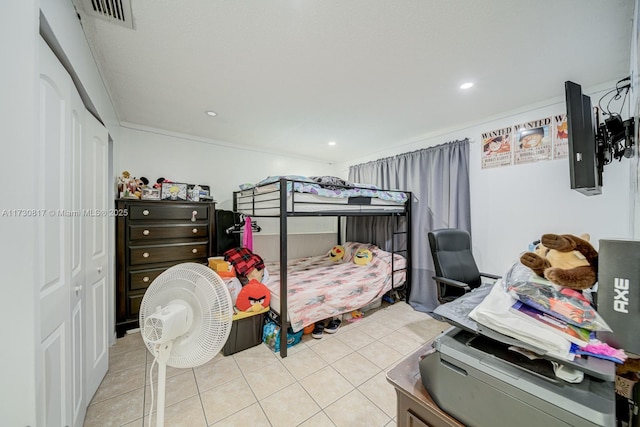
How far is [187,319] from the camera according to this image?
86 centimetres

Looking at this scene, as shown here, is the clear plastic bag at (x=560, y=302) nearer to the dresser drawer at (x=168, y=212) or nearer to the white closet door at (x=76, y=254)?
the white closet door at (x=76, y=254)

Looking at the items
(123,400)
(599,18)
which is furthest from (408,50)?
(123,400)

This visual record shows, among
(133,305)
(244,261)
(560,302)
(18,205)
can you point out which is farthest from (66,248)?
(560,302)

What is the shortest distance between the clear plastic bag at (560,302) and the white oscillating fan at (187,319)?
96cm

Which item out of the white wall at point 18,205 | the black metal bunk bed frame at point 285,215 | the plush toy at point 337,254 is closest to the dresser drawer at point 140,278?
the black metal bunk bed frame at point 285,215

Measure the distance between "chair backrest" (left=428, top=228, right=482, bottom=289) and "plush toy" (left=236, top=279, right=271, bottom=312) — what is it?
171cm

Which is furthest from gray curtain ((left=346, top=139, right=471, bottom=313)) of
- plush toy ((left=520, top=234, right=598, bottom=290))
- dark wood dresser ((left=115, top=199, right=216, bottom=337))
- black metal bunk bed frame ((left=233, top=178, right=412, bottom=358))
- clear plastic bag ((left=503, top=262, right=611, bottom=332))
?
dark wood dresser ((left=115, top=199, right=216, bottom=337))

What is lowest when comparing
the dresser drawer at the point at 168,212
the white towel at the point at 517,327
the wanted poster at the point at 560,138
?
the white towel at the point at 517,327

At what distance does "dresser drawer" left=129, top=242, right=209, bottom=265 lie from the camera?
8.05 ft

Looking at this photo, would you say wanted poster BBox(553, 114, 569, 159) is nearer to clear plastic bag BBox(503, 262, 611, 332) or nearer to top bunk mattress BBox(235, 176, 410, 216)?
top bunk mattress BBox(235, 176, 410, 216)

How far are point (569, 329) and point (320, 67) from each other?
1924 mm

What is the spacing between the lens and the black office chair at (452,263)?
217 cm

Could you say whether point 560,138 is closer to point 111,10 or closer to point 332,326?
point 332,326

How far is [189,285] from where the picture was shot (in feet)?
2.94
